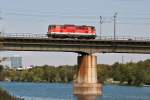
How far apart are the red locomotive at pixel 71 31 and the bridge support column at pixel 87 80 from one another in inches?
260

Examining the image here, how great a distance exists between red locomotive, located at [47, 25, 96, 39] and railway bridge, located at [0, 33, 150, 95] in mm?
3275

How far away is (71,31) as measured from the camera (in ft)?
455

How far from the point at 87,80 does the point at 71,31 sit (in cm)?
1278

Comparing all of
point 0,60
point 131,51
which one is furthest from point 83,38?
point 0,60

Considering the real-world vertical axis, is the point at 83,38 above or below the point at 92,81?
above

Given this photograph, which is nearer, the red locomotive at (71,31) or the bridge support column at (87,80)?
the bridge support column at (87,80)

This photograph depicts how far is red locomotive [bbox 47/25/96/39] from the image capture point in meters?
137

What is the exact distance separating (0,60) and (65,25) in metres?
71.8

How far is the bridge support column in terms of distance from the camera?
131 m

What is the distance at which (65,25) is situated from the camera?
14000 centimetres

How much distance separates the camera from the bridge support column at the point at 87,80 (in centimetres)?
13088

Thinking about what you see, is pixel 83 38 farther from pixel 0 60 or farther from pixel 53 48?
pixel 0 60

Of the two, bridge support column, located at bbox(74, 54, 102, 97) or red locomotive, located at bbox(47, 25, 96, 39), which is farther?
red locomotive, located at bbox(47, 25, 96, 39)

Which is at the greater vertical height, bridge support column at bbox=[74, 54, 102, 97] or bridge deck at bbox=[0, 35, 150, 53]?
bridge deck at bbox=[0, 35, 150, 53]
